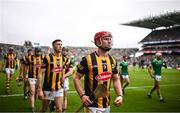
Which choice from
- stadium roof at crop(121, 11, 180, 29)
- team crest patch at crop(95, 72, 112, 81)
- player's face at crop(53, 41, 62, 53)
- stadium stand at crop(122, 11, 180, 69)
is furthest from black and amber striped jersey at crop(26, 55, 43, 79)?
stadium roof at crop(121, 11, 180, 29)

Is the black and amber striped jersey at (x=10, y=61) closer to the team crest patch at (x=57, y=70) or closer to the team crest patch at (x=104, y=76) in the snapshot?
the team crest patch at (x=57, y=70)

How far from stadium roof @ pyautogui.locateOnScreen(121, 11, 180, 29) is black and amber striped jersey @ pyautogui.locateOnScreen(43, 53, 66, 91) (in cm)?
5618

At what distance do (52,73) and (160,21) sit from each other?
64776 millimetres

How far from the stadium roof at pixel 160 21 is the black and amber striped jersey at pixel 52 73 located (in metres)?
56.2

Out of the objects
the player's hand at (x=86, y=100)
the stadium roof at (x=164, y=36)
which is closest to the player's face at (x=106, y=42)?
the player's hand at (x=86, y=100)

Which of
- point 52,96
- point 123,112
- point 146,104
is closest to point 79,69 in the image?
point 52,96

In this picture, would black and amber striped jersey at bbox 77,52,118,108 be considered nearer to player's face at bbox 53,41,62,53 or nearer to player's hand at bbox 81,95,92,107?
player's hand at bbox 81,95,92,107

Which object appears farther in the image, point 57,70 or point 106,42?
point 57,70

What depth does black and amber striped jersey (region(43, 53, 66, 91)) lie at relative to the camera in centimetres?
684

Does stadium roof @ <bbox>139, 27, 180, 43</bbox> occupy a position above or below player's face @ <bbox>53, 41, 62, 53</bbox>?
above

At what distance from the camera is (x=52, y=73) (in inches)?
272

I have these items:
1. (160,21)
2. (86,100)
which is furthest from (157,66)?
(160,21)

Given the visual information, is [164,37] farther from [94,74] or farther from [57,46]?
[94,74]

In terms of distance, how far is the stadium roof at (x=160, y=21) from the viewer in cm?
6180
